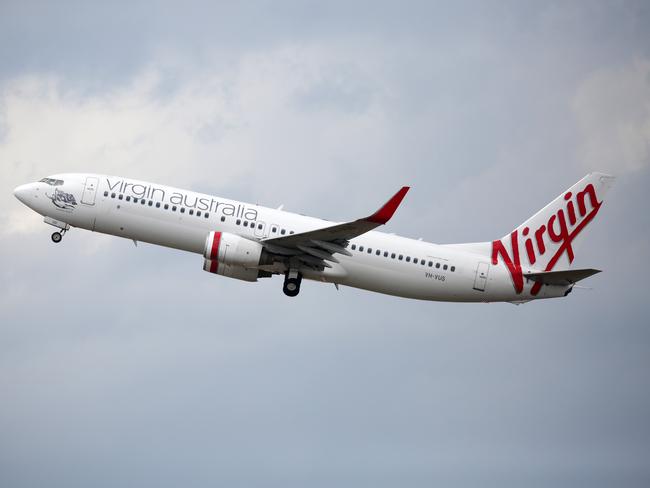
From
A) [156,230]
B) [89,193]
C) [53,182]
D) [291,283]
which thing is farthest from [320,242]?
[53,182]

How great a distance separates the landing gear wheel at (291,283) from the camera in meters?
63.6

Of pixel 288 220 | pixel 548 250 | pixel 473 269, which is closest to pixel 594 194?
pixel 548 250

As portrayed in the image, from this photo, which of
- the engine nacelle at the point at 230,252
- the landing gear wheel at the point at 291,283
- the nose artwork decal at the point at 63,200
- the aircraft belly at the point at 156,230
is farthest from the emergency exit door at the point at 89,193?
the landing gear wheel at the point at 291,283

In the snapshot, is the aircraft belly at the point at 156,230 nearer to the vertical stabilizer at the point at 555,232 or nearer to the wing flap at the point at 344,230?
the wing flap at the point at 344,230

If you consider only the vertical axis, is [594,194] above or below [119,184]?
above

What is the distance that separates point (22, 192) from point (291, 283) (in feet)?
55.3

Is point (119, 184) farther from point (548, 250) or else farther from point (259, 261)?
point (548, 250)

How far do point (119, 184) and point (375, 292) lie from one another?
53.4 feet

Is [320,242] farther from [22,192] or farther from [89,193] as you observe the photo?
[22,192]

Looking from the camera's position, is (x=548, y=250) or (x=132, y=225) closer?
(x=132, y=225)

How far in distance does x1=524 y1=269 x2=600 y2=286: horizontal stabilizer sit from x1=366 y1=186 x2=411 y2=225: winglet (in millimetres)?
12085

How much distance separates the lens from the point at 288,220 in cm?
6344

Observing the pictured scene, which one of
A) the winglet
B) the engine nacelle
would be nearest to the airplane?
the engine nacelle

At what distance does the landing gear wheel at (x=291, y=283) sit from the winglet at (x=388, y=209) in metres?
7.96
